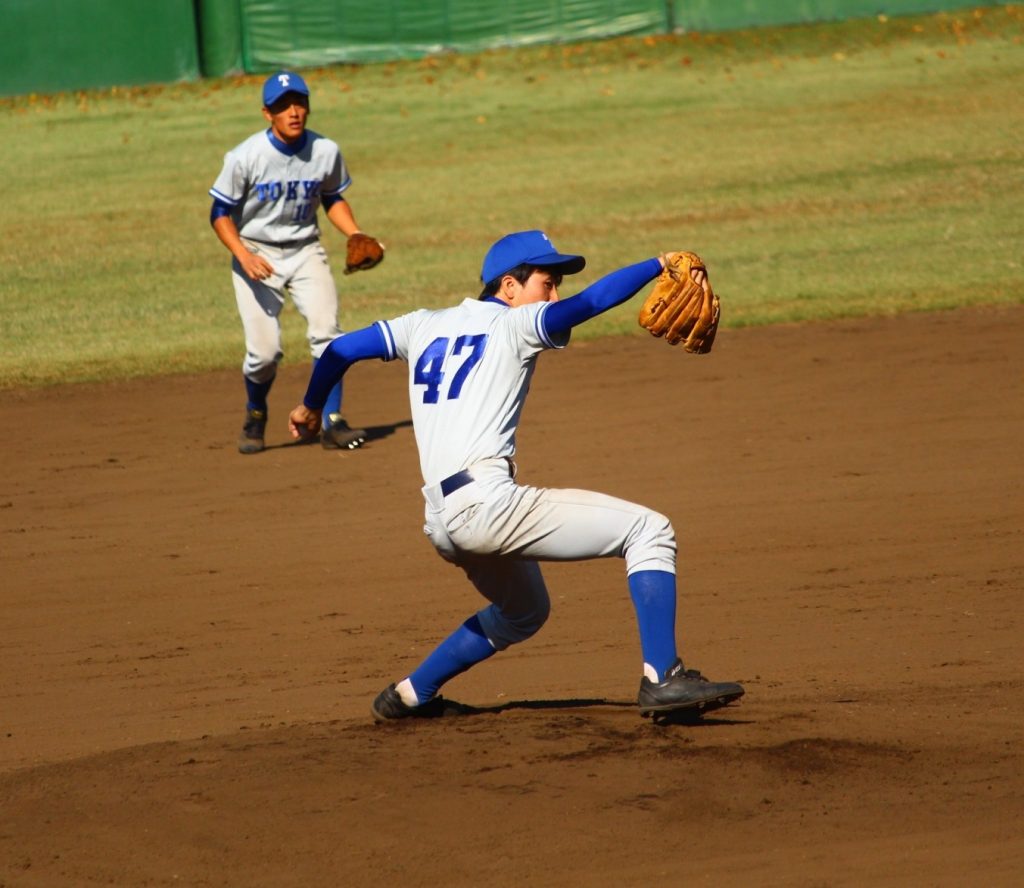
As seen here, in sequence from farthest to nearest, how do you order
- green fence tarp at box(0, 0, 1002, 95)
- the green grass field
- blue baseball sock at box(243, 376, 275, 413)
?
green fence tarp at box(0, 0, 1002, 95) < the green grass field < blue baseball sock at box(243, 376, 275, 413)

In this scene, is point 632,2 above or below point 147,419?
above

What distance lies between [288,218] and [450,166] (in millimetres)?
9456

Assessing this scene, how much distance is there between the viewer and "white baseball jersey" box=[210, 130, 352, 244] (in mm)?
9867

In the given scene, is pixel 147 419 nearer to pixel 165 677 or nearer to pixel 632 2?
pixel 165 677

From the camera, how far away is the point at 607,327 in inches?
517

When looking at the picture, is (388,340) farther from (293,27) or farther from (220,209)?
(293,27)

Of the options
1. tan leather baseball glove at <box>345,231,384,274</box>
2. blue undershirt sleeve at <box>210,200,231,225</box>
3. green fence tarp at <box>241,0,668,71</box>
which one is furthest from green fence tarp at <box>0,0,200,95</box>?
tan leather baseball glove at <box>345,231,384,274</box>

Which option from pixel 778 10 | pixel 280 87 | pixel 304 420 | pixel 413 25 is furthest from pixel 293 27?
pixel 304 420

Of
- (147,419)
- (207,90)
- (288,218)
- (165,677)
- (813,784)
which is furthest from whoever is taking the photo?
(207,90)

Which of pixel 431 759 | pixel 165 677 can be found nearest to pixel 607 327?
pixel 165 677

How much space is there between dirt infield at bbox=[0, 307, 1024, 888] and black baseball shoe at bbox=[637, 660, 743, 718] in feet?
0.44

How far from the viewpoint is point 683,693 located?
524 centimetres

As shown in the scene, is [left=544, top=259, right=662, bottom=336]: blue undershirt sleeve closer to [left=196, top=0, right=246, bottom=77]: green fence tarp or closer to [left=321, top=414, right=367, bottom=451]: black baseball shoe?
[left=321, top=414, right=367, bottom=451]: black baseball shoe

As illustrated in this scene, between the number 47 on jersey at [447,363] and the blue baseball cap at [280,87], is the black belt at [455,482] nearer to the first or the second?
the number 47 on jersey at [447,363]
